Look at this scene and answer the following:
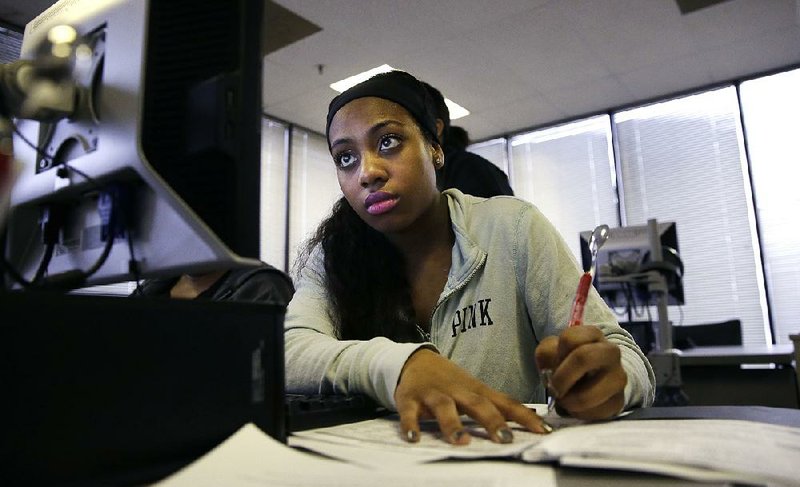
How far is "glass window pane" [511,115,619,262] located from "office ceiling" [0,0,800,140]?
1.17ft

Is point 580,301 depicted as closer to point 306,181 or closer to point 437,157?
point 437,157

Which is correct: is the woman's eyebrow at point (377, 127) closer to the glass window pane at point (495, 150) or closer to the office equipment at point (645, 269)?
the office equipment at point (645, 269)

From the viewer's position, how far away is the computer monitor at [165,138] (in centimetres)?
50

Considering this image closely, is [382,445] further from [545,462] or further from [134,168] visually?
[134,168]

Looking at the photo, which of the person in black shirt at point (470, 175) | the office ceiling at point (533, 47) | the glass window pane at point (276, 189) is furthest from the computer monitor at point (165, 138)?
the glass window pane at point (276, 189)

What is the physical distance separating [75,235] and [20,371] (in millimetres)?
294

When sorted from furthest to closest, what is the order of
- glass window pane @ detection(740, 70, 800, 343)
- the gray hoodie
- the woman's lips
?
glass window pane @ detection(740, 70, 800, 343)
the woman's lips
the gray hoodie

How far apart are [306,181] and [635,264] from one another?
2.96 meters

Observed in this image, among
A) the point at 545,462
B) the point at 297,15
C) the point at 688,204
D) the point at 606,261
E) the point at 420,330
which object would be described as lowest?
the point at 545,462

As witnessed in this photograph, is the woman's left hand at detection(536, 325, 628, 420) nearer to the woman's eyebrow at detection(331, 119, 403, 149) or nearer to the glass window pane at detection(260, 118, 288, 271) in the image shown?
the woman's eyebrow at detection(331, 119, 403, 149)

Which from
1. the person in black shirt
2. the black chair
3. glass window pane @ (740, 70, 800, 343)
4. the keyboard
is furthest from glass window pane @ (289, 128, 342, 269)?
the keyboard

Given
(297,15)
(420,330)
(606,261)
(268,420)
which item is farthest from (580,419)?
(297,15)

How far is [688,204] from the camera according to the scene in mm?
4266

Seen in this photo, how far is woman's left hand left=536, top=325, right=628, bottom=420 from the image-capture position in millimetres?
586
